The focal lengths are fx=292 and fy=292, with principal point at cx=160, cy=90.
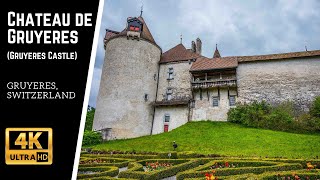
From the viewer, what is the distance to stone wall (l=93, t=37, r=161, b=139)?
1250 inches

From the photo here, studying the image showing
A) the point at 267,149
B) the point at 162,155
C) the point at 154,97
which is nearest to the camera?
the point at 162,155

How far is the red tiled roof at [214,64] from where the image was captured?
104 ft

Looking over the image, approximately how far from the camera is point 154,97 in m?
34.9

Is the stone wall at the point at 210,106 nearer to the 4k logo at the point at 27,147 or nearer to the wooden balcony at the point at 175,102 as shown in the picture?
the wooden balcony at the point at 175,102

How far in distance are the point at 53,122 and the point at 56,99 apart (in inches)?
14.4

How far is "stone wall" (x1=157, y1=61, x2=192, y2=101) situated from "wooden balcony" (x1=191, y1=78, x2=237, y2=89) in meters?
1.50

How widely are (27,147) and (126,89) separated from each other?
28.3 m

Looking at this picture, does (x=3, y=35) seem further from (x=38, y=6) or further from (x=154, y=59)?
(x=154, y=59)

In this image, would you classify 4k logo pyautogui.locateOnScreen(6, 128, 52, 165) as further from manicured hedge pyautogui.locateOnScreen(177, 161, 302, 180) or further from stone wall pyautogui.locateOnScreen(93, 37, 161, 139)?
stone wall pyautogui.locateOnScreen(93, 37, 161, 139)

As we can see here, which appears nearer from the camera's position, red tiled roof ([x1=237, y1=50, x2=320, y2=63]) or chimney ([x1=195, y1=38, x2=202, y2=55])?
red tiled roof ([x1=237, y1=50, x2=320, y2=63])

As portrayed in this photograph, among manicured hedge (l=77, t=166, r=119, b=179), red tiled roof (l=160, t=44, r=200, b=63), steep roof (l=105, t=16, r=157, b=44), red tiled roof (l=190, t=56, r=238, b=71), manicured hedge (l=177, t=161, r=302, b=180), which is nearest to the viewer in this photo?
manicured hedge (l=177, t=161, r=302, b=180)

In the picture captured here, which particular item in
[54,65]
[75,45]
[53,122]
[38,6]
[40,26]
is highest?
[38,6]

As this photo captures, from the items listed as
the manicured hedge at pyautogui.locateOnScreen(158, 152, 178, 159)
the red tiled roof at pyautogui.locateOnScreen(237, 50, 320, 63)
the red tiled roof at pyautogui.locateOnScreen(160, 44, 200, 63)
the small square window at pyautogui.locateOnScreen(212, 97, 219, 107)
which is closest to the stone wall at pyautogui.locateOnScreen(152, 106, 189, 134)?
the small square window at pyautogui.locateOnScreen(212, 97, 219, 107)

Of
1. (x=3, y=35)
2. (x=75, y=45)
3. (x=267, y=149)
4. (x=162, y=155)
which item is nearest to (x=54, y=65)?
(x=75, y=45)
